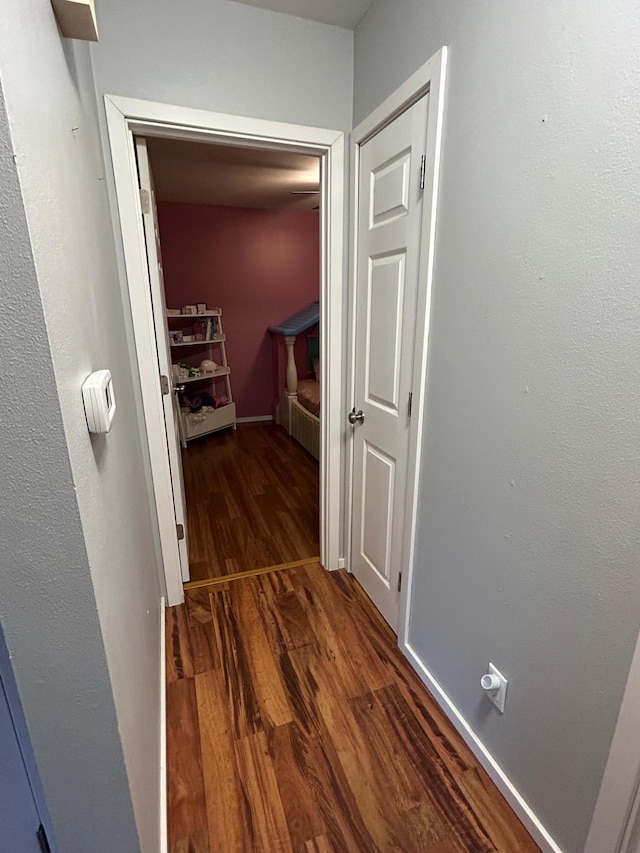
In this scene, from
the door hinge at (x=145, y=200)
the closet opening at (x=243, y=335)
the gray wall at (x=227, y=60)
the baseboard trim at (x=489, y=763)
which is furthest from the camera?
the closet opening at (x=243, y=335)

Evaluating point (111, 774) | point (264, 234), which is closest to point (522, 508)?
point (111, 774)

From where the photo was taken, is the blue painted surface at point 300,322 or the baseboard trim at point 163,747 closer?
the baseboard trim at point 163,747

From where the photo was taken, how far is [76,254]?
2.61 feet

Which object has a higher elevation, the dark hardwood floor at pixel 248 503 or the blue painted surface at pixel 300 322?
the blue painted surface at pixel 300 322

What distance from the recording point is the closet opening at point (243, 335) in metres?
2.81

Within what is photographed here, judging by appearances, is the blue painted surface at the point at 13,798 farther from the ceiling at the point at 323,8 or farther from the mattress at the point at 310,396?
the mattress at the point at 310,396

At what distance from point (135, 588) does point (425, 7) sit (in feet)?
6.14

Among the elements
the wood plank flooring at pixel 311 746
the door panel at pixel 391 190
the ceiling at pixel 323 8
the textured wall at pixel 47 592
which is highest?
the ceiling at pixel 323 8

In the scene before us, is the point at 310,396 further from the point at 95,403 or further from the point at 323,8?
the point at 95,403

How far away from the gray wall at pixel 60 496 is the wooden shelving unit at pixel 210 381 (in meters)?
3.20

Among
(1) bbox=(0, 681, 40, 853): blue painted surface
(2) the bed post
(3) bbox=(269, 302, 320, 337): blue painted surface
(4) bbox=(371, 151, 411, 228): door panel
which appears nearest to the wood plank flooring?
(1) bbox=(0, 681, 40, 853): blue painted surface

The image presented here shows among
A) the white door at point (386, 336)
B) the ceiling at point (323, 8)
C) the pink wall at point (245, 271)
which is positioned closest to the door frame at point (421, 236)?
the white door at point (386, 336)

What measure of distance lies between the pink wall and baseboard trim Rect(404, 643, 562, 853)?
3723mm

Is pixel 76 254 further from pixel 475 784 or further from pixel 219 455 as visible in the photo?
pixel 219 455
